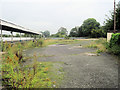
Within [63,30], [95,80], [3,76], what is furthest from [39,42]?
[63,30]

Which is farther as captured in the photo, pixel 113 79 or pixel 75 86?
pixel 113 79

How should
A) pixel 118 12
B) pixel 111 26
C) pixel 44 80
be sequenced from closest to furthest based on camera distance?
1. pixel 44 80
2. pixel 118 12
3. pixel 111 26

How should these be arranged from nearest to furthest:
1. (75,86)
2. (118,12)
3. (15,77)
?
(15,77)
(75,86)
(118,12)

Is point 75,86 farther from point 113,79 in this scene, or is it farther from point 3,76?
point 3,76

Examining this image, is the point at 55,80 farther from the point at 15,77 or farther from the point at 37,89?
the point at 15,77

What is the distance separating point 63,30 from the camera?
6762 cm

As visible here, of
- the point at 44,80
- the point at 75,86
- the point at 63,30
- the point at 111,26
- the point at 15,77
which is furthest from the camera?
the point at 63,30

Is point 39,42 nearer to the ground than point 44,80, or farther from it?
farther from it

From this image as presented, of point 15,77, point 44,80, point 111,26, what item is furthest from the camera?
point 111,26

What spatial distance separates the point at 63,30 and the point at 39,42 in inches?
2221

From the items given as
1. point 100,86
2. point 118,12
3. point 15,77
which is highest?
point 118,12

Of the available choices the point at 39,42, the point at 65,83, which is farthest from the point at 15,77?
the point at 39,42

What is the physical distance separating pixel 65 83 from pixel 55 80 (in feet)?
1.10

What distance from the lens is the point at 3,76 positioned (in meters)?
2.88
